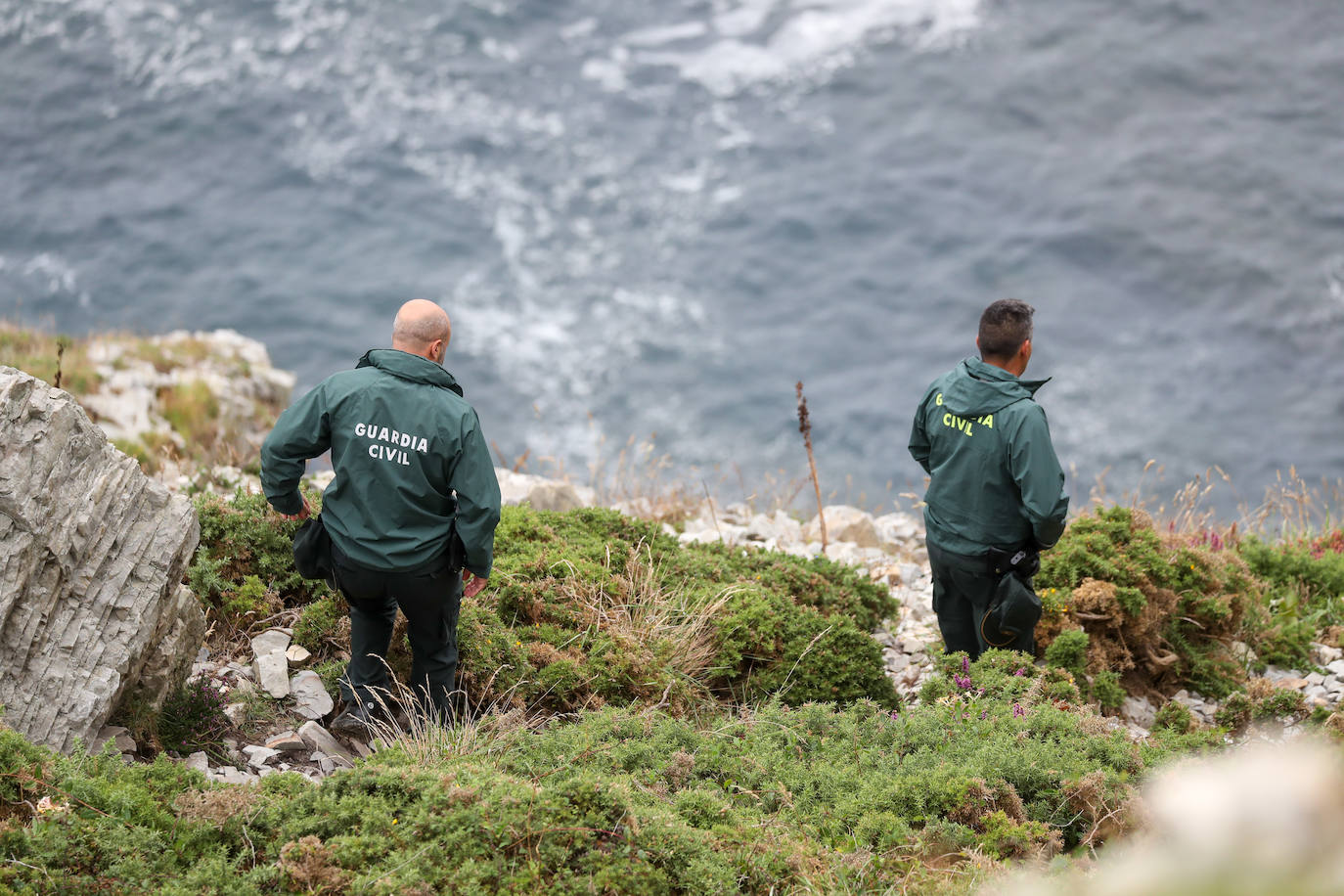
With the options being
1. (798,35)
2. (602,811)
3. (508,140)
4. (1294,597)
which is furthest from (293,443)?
(798,35)

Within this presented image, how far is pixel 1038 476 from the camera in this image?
18.4 feet

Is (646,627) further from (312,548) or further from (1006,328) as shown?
(1006,328)

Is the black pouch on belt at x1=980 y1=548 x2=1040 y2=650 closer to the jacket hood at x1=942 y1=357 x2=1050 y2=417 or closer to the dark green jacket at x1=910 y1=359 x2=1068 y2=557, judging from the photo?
the dark green jacket at x1=910 y1=359 x2=1068 y2=557

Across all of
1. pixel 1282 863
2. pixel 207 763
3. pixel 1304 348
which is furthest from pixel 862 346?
pixel 1282 863

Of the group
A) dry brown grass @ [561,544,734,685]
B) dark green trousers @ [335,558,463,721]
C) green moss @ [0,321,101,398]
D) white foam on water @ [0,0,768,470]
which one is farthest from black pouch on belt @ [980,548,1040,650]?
white foam on water @ [0,0,768,470]

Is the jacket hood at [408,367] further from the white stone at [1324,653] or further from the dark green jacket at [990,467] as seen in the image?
the white stone at [1324,653]

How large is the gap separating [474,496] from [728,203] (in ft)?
68.1

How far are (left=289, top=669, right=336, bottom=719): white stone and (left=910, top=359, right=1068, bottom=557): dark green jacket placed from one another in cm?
355

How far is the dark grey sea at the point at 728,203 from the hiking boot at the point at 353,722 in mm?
14366

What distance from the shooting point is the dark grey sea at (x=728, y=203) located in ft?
69.2

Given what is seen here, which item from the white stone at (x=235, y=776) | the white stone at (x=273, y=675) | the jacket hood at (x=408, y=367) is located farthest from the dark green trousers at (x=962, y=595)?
the white stone at (x=235, y=776)

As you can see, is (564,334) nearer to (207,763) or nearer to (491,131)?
(491,131)

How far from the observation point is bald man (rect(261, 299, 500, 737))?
5.00 m

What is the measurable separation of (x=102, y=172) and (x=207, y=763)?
26627 mm
